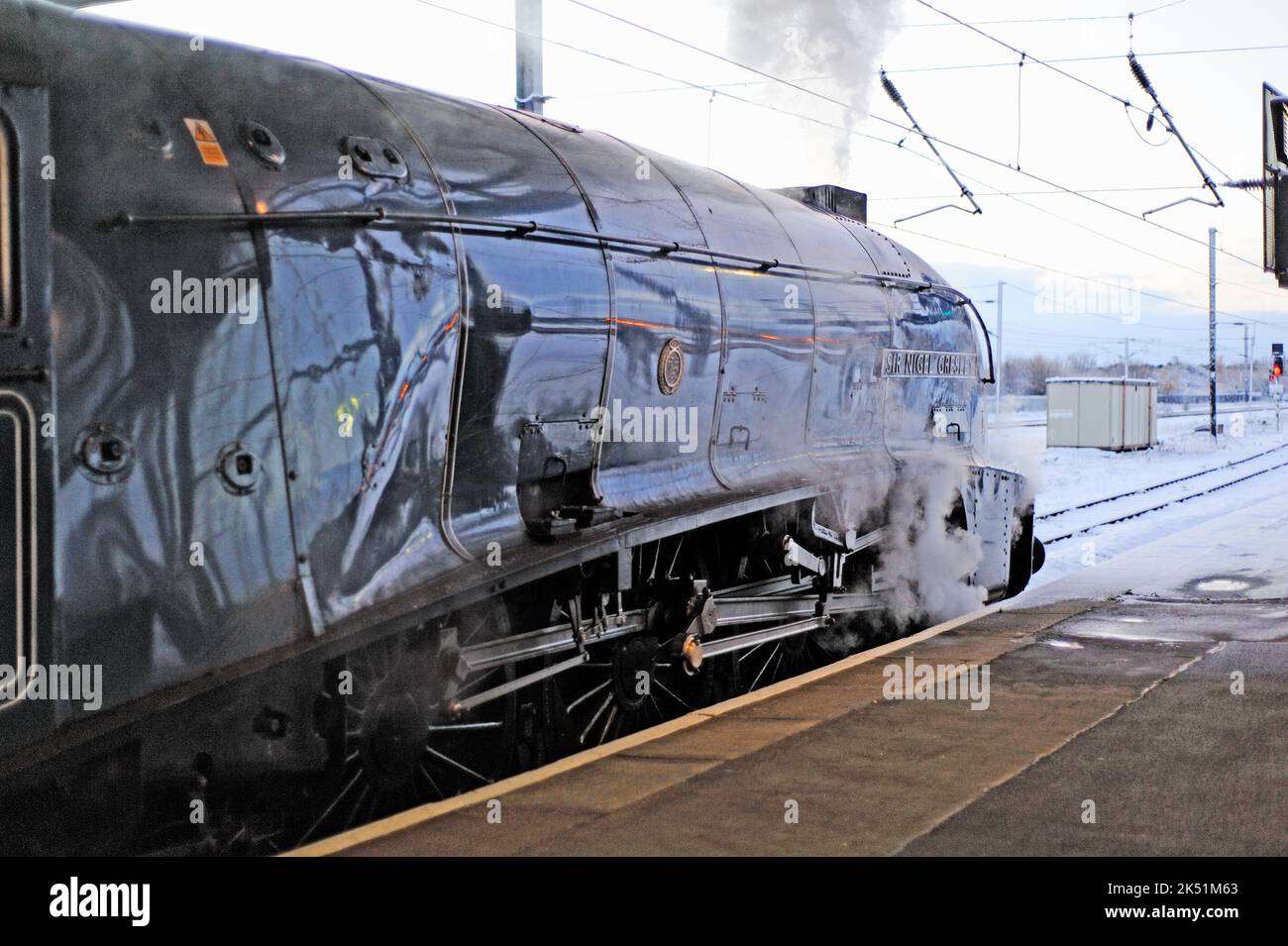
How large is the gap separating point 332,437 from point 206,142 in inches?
43.9

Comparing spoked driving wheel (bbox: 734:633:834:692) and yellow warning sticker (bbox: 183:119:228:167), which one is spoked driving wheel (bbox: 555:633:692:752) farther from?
yellow warning sticker (bbox: 183:119:228:167)

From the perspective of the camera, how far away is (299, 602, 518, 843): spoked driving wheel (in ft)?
15.6

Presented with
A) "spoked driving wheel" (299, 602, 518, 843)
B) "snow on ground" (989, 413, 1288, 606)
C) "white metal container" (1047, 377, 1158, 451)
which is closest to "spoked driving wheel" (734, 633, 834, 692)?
"spoked driving wheel" (299, 602, 518, 843)

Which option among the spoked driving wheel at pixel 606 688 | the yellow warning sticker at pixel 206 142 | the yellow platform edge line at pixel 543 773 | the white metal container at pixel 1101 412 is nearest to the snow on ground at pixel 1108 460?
the white metal container at pixel 1101 412

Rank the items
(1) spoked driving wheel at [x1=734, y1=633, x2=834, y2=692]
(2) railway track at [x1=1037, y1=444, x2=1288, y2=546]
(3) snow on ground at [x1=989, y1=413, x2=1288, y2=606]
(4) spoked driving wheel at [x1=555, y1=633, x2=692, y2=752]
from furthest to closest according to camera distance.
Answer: (2) railway track at [x1=1037, y1=444, x2=1288, y2=546] → (3) snow on ground at [x1=989, y1=413, x2=1288, y2=606] → (1) spoked driving wheel at [x1=734, y1=633, x2=834, y2=692] → (4) spoked driving wheel at [x1=555, y1=633, x2=692, y2=752]

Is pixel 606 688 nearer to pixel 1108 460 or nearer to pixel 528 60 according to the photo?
pixel 528 60

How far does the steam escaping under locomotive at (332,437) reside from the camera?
387cm

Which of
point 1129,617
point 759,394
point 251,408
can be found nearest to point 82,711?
point 251,408

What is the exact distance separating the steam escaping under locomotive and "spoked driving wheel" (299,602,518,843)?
2cm

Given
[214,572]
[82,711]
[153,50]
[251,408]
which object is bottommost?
[82,711]

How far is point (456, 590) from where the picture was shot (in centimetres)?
487
